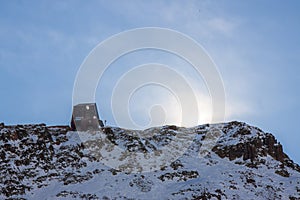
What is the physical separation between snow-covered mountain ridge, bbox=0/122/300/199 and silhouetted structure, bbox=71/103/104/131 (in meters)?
5.87

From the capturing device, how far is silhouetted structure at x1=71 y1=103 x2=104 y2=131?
120 metres

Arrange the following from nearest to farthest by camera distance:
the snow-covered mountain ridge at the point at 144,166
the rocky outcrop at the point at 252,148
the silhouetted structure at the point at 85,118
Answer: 1. the snow-covered mountain ridge at the point at 144,166
2. the rocky outcrop at the point at 252,148
3. the silhouetted structure at the point at 85,118

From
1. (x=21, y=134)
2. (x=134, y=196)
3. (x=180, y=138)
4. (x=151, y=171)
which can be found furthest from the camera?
(x=180, y=138)

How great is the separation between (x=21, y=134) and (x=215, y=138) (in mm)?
47533

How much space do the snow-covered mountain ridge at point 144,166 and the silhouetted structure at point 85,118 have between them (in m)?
5.87

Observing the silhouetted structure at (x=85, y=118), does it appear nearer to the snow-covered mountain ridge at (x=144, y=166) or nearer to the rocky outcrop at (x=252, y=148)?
the snow-covered mountain ridge at (x=144, y=166)

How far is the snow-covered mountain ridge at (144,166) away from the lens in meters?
82.6

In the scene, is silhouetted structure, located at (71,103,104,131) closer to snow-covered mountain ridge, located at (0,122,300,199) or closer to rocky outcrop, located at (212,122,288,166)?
snow-covered mountain ridge, located at (0,122,300,199)

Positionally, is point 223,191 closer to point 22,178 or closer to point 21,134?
point 22,178

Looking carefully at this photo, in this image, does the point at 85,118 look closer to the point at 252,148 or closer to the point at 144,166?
the point at 144,166

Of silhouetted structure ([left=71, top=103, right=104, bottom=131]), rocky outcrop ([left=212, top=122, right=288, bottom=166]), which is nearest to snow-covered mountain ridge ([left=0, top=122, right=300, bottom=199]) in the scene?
rocky outcrop ([left=212, top=122, right=288, bottom=166])

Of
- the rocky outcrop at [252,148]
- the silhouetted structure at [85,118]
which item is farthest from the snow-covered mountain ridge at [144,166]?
the silhouetted structure at [85,118]

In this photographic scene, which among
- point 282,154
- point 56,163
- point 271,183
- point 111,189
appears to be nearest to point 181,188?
point 111,189

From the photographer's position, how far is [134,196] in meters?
80.4
